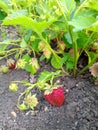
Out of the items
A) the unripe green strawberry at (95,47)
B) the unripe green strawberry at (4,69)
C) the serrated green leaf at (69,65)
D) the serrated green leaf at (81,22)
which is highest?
the serrated green leaf at (81,22)

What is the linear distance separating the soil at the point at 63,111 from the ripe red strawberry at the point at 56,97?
19 millimetres

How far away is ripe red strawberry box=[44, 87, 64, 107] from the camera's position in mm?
1162

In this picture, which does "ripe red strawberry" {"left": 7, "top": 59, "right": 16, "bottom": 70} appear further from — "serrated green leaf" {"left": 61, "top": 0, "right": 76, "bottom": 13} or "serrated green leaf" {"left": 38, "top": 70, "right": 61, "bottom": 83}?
"serrated green leaf" {"left": 61, "top": 0, "right": 76, "bottom": 13}

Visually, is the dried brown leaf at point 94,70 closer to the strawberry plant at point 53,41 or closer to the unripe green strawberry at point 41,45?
the strawberry plant at point 53,41

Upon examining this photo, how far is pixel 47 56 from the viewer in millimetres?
1261

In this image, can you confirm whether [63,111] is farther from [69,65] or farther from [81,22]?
[81,22]

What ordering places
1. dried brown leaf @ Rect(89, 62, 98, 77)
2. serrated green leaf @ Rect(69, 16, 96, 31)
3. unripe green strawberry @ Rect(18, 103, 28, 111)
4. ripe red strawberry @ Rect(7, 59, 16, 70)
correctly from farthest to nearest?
ripe red strawberry @ Rect(7, 59, 16, 70), dried brown leaf @ Rect(89, 62, 98, 77), unripe green strawberry @ Rect(18, 103, 28, 111), serrated green leaf @ Rect(69, 16, 96, 31)

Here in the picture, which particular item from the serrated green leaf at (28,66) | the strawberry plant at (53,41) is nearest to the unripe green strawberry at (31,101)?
the strawberry plant at (53,41)

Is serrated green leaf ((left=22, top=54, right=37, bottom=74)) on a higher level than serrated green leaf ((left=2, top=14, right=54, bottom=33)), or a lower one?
lower

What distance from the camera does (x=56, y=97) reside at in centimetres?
117

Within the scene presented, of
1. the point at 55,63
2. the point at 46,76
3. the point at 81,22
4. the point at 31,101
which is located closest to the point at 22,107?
the point at 31,101

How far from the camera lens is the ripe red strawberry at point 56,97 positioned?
3.81 feet

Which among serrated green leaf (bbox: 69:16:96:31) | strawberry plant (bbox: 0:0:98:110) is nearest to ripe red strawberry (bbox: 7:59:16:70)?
strawberry plant (bbox: 0:0:98:110)

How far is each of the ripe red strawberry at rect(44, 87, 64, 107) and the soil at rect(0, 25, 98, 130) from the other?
0.06 ft
